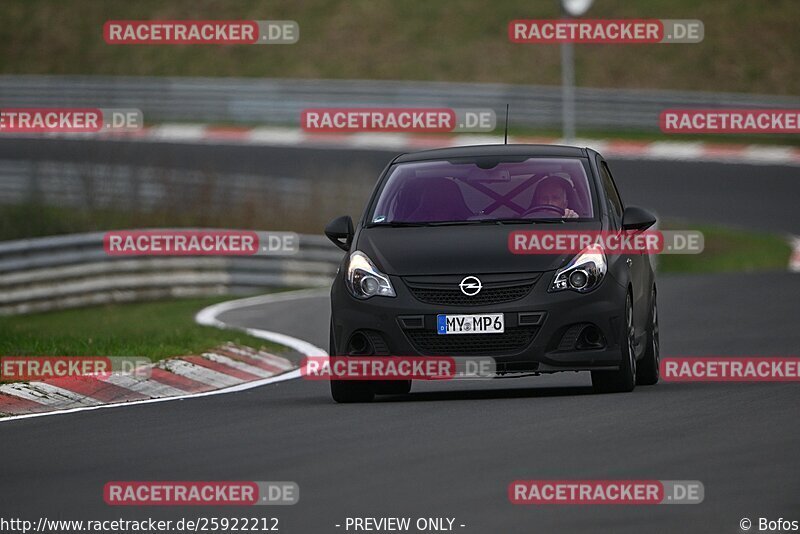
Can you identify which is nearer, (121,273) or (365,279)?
(365,279)

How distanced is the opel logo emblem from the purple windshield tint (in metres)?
0.80

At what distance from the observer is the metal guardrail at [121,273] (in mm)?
22547

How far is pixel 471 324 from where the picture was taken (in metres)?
11.4

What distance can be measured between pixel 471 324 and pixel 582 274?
29.6 inches

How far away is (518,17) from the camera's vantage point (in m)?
47.8

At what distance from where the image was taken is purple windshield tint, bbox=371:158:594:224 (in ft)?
40.0
